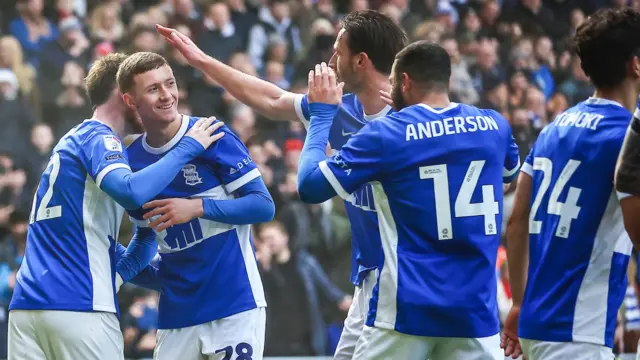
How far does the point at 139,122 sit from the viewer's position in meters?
4.68

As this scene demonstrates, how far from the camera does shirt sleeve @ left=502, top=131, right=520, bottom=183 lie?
13.8 ft

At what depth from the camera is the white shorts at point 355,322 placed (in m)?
4.75

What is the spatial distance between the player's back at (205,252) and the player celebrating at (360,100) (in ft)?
1.64

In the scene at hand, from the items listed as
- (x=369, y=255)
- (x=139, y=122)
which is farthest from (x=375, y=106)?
(x=139, y=122)

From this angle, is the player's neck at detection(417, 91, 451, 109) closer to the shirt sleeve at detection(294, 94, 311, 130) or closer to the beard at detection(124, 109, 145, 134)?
the shirt sleeve at detection(294, 94, 311, 130)

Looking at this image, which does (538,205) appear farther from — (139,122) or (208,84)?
(208,84)

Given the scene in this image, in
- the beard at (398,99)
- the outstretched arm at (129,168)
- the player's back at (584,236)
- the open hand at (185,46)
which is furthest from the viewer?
the open hand at (185,46)

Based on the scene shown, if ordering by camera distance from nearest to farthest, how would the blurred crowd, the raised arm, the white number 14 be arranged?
the white number 14 → the raised arm → the blurred crowd

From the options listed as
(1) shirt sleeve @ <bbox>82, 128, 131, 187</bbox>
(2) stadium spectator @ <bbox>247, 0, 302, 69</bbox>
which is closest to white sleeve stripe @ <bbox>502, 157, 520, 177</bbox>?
(1) shirt sleeve @ <bbox>82, 128, 131, 187</bbox>

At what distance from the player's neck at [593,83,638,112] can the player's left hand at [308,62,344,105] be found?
3.71ft

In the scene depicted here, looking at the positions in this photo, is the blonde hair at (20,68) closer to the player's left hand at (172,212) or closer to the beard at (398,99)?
the player's left hand at (172,212)

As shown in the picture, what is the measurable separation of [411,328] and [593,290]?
70 cm

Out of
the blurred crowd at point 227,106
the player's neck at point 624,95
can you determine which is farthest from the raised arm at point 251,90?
the blurred crowd at point 227,106

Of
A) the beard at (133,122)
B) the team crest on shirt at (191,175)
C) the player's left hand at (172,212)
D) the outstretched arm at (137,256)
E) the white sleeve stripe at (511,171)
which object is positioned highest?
the beard at (133,122)
